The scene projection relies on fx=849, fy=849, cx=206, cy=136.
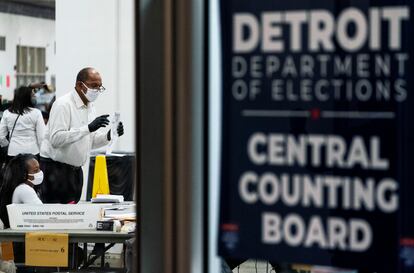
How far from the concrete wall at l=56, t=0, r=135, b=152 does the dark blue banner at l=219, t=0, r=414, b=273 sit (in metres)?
6.72

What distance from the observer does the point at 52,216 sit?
507 cm

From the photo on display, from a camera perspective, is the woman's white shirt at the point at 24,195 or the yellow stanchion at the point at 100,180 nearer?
the woman's white shirt at the point at 24,195

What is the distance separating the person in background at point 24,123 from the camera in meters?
8.28

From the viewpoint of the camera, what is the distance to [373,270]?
1.69 meters

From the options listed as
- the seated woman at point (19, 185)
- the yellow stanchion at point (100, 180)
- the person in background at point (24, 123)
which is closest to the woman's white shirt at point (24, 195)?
the seated woman at point (19, 185)

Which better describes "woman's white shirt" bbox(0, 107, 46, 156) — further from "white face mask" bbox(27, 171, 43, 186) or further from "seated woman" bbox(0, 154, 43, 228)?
"seated woman" bbox(0, 154, 43, 228)

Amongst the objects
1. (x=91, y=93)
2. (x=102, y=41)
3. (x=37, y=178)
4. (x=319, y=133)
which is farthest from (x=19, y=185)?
(x=319, y=133)

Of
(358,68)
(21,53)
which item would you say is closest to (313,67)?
(358,68)

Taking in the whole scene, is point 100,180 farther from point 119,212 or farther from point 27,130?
point 27,130

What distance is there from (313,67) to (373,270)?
0.42m

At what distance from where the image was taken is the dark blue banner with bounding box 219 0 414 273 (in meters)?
1.65

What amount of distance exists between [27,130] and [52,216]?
11.7 ft

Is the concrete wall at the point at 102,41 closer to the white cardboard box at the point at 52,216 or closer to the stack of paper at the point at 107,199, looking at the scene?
the stack of paper at the point at 107,199

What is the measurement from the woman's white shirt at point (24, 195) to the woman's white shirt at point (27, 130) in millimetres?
2811
